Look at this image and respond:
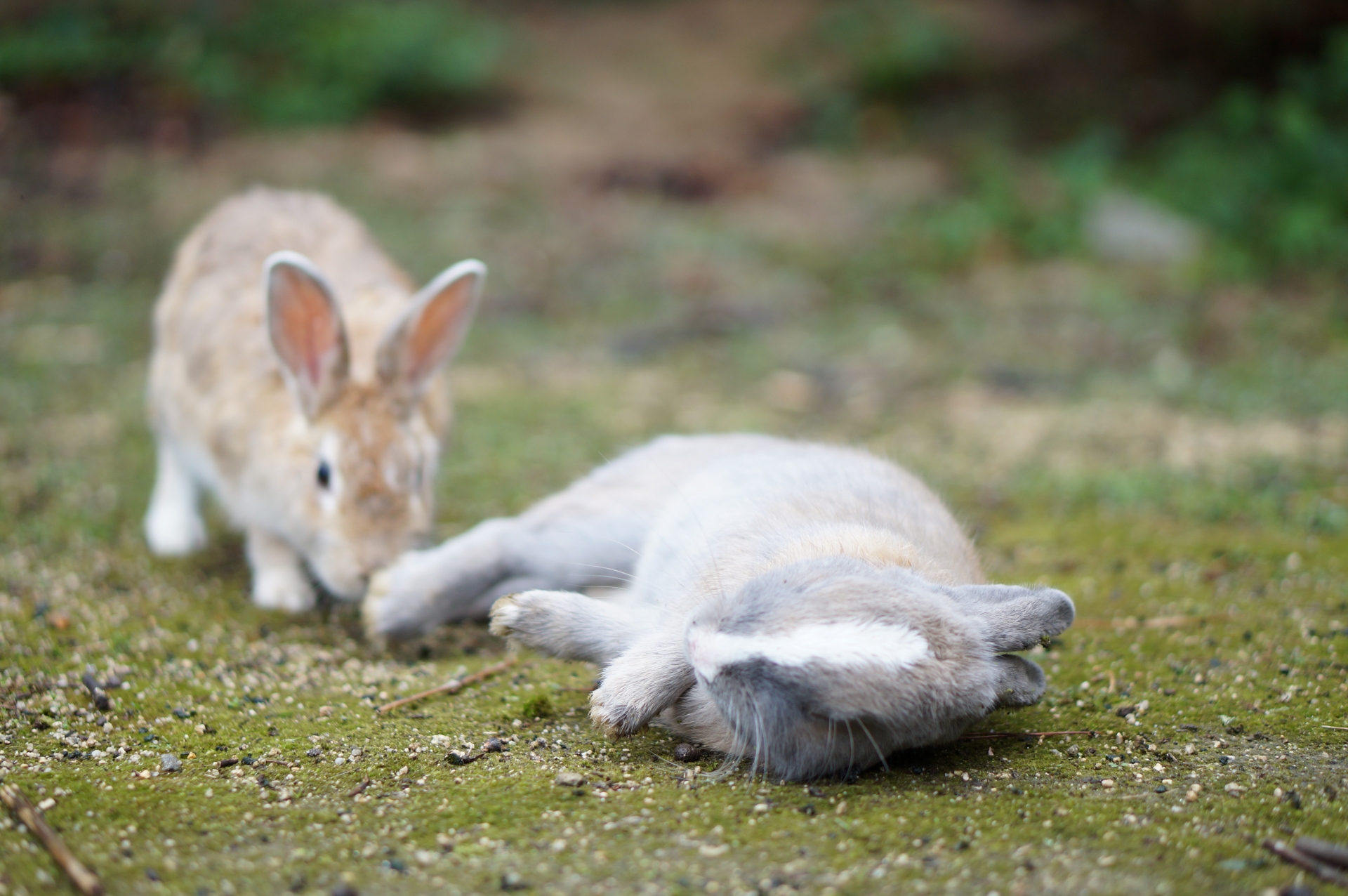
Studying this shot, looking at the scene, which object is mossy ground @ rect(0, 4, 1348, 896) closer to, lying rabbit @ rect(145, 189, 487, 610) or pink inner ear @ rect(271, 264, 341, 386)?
lying rabbit @ rect(145, 189, 487, 610)

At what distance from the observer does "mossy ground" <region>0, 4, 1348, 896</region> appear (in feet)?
8.78

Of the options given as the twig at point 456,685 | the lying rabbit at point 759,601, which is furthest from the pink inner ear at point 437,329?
the twig at point 456,685

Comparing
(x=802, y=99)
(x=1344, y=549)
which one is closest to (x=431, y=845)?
(x=1344, y=549)

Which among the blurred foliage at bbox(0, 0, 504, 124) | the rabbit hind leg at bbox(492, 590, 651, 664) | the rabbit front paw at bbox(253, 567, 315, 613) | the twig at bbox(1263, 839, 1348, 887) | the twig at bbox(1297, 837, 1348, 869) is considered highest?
the blurred foliage at bbox(0, 0, 504, 124)

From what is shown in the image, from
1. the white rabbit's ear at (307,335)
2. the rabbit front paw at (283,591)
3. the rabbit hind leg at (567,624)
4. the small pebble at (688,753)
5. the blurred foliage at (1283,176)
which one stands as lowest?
the rabbit front paw at (283,591)

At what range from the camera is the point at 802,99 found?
544 inches

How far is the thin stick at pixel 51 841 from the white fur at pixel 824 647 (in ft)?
4.45

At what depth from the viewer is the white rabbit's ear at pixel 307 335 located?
14.6ft

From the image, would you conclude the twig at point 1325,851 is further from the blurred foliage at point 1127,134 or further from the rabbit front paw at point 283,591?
the blurred foliage at point 1127,134

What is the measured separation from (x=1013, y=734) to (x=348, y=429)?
263cm

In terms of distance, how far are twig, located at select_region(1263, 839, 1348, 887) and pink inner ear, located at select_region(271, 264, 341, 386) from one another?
11.4 feet

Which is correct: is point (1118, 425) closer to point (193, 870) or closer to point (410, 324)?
point (410, 324)

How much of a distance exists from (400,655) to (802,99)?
36.6 feet

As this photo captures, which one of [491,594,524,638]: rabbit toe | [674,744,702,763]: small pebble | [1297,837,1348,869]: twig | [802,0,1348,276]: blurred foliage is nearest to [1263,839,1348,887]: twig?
[1297,837,1348,869]: twig
